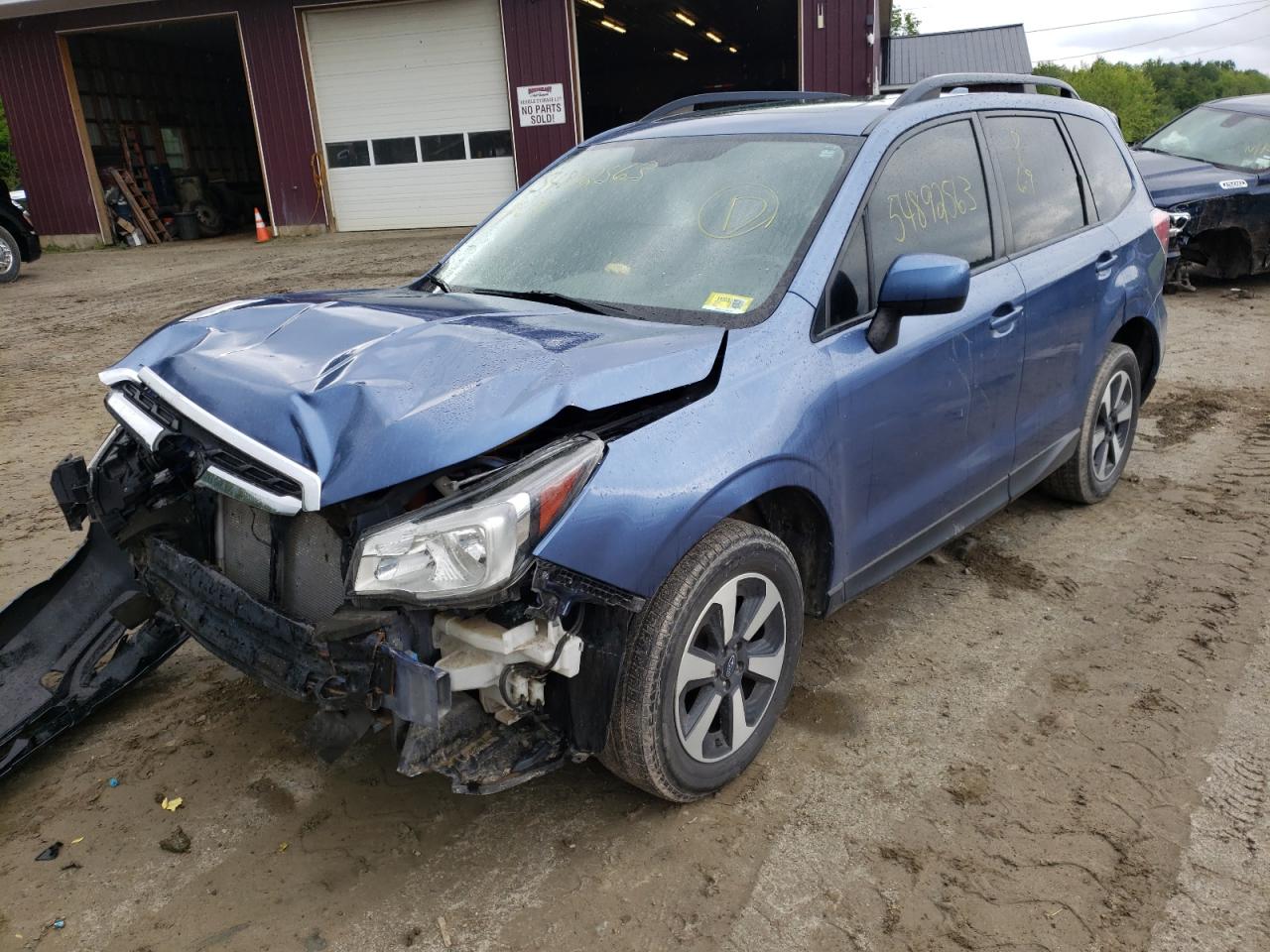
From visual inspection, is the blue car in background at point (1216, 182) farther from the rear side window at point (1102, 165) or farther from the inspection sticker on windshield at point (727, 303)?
the inspection sticker on windshield at point (727, 303)

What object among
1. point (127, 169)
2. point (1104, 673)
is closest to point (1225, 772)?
point (1104, 673)

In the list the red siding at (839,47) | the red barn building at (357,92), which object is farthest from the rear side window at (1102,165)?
the red barn building at (357,92)

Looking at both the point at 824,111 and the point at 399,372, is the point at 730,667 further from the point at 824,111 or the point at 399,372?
the point at 824,111

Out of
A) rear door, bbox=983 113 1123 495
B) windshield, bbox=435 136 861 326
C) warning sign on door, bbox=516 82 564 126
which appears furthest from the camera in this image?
warning sign on door, bbox=516 82 564 126

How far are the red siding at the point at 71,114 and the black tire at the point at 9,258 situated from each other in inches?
200

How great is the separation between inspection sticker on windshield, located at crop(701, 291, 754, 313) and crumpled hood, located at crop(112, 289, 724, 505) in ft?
0.46

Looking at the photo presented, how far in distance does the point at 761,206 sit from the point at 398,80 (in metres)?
16.1

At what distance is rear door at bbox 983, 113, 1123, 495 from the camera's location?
381 centimetres

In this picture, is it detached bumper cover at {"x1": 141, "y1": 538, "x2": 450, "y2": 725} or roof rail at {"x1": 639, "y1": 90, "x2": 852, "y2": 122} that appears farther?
roof rail at {"x1": 639, "y1": 90, "x2": 852, "y2": 122}

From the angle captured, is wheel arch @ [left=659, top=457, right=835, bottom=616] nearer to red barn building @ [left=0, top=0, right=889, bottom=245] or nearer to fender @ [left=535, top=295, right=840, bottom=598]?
fender @ [left=535, top=295, right=840, bottom=598]

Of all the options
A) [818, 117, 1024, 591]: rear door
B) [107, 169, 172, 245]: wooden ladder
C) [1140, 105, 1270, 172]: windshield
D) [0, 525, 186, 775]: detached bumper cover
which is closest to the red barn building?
[107, 169, 172, 245]: wooden ladder

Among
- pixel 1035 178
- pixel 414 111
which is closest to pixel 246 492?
pixel 1035 178

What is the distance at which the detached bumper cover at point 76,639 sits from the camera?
3.14 meters

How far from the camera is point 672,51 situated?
105 ft
